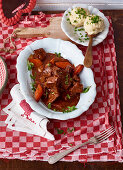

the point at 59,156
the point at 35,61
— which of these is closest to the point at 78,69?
the point at 35,61

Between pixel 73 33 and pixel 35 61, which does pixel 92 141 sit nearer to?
pixel 35 61

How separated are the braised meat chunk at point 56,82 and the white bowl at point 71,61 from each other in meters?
0.05

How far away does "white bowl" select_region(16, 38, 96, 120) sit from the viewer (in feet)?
7.61

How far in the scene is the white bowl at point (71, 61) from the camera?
2.32 m

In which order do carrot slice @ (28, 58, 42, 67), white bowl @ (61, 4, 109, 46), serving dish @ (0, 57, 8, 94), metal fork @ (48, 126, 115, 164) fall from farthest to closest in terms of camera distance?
white bowl @ (61, 4, 109, 46)
carrot slice @ (28, 58, 42, 67)
serving dish @ (0, 57, 8, 94)
metal fork @ (48, 126, 115, 164)

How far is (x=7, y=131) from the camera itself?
2.38 m

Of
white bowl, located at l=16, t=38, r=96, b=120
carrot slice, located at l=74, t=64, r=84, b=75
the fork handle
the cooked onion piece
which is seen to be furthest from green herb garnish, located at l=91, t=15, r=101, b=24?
the fork handle

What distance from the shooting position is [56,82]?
7.73 feet

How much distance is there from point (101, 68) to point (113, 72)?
0.42ft

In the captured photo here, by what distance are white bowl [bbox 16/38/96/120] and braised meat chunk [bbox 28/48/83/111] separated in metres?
0.05

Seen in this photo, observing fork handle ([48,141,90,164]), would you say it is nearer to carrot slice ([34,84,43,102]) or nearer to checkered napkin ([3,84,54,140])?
checkered napkin ([3,84,54,140])

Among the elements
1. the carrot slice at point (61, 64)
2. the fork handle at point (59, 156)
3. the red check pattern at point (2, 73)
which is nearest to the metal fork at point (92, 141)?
the fork handle at point (59, 156)

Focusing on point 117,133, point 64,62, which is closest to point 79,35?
point 64,62

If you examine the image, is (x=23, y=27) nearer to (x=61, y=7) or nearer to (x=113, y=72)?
(x=61, y=7)
